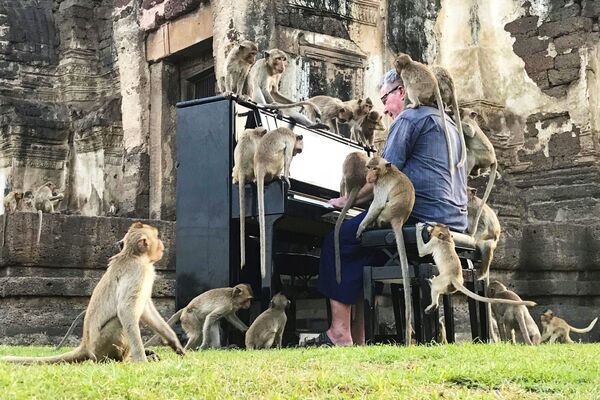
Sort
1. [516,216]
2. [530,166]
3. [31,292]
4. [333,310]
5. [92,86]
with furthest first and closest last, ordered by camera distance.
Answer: [92,86] → [530,166] → [516,216] → [31,292] → [333,310]

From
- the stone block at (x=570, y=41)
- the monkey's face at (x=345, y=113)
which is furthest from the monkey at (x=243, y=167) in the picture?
the stone block at (x=570, y=41)

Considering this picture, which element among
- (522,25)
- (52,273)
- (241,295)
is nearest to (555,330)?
(241,295)

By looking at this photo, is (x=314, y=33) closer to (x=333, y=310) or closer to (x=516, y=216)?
(x=516, y=216)

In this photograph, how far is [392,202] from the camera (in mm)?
6094

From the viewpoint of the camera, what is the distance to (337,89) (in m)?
11.8

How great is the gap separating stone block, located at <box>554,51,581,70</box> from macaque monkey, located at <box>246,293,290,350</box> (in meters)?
6.81

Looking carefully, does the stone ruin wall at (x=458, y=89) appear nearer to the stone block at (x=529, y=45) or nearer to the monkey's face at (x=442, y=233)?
the stone block at (x=529, y=45)

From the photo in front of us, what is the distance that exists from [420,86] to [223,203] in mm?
1660

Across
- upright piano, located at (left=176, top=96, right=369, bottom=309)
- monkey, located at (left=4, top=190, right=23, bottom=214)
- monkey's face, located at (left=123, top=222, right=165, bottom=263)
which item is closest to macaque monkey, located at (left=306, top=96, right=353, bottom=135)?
upright piano, located at (left=176, top=96, right=369, bottom=309)

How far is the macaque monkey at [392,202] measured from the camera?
234 inches

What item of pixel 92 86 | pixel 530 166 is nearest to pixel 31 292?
pixel 530 166

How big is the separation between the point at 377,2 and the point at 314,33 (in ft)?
3.87

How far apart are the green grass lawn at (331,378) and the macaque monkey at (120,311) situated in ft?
0.79

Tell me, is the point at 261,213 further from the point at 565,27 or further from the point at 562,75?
the point at 565,27
